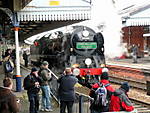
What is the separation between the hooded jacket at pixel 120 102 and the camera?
5.13 metres

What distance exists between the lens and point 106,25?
26.8m

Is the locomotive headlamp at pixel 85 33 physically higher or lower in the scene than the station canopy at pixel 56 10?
lower

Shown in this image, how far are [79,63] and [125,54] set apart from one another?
18.7 metres

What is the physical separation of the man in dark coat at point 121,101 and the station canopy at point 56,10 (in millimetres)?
6498

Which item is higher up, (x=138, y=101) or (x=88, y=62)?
(x=88, y=62)

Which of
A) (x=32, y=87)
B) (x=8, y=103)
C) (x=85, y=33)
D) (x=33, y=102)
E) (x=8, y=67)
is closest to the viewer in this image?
(x=8, y=103)

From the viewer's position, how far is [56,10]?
37.5ft

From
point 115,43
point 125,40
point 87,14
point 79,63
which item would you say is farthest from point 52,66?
point 125,40

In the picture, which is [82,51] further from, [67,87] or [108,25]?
[108,25]

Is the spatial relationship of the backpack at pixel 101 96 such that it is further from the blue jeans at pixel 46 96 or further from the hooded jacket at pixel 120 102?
the blue jeans at pixel 46 96

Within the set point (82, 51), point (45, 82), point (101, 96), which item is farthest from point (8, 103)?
point (82, 51)

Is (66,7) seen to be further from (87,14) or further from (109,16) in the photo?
(109,16)

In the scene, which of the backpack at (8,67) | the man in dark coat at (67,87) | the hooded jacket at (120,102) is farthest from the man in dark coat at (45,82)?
the backpack at (8,67)

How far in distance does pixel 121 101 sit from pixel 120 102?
33 millimetres
